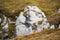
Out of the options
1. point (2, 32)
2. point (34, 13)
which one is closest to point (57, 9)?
point (34, 13)

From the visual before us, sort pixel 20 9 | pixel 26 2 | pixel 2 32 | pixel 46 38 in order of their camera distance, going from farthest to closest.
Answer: pixel 26 2
pixel 20 9
pixel 2 32
pixel 46 38

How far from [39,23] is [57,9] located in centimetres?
755

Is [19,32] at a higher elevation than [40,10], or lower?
lower

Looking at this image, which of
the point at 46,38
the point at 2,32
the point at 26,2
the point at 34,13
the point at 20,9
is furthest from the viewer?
the point at 26,2

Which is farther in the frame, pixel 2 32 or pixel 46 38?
pixel 2 32

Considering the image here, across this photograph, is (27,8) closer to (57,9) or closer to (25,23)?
(25,23)

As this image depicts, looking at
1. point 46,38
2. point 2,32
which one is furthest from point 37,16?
point 46,38

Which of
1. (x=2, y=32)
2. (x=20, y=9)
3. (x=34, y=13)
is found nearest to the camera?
(x=2, y=32)

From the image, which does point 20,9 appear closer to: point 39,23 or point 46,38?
point 39,23

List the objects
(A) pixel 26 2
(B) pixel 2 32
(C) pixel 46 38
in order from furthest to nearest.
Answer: (A) pixel 26 2
(B) pixel 2 32
(C) pixel 46 38

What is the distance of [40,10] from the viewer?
1489 inches

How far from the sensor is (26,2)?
139 feet

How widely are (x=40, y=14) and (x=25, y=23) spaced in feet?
11.2

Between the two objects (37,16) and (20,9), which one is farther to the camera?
(20,9)
